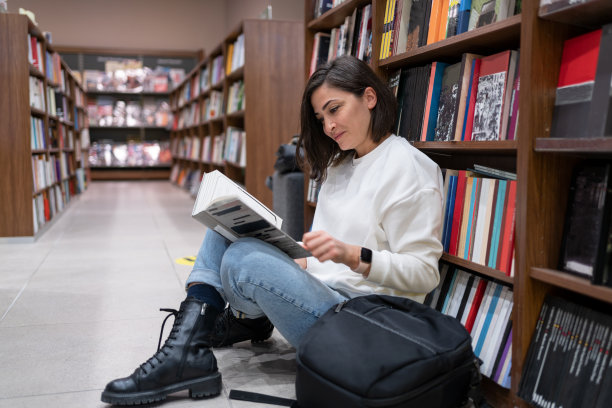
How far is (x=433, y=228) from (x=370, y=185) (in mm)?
211

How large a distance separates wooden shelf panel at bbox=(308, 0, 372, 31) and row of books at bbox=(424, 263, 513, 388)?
3.39ft

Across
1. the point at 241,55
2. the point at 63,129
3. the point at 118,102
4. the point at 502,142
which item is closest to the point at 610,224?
the point at 502,142

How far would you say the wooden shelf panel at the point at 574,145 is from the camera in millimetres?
956

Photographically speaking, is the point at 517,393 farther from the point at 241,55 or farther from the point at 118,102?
the point at 118,102

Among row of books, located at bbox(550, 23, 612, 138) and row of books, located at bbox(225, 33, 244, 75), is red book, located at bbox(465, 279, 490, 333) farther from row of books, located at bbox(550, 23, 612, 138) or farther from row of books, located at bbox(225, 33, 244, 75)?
row of books, located at bbox(225, 33, 244, 75)

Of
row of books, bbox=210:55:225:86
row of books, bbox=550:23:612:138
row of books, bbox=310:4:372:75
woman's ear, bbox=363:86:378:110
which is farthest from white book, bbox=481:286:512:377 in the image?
row of books, bbox=210:55:225:86

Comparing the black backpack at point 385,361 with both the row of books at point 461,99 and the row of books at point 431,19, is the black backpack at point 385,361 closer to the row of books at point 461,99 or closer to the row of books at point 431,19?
the row of books at point 461,99

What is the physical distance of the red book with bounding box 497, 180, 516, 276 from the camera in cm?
129

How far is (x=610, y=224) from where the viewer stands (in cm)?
100

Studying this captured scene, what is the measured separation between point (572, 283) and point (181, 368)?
0.91m

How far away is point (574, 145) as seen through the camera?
1011 millimetres

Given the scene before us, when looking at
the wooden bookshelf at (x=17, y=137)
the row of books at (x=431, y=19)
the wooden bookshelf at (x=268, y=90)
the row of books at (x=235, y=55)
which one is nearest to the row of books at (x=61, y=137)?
the wooden bookshelf at (x=17, y=137)

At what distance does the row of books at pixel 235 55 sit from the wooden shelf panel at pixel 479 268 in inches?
120

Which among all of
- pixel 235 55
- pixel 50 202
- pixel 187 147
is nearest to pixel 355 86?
pixel 235 55
